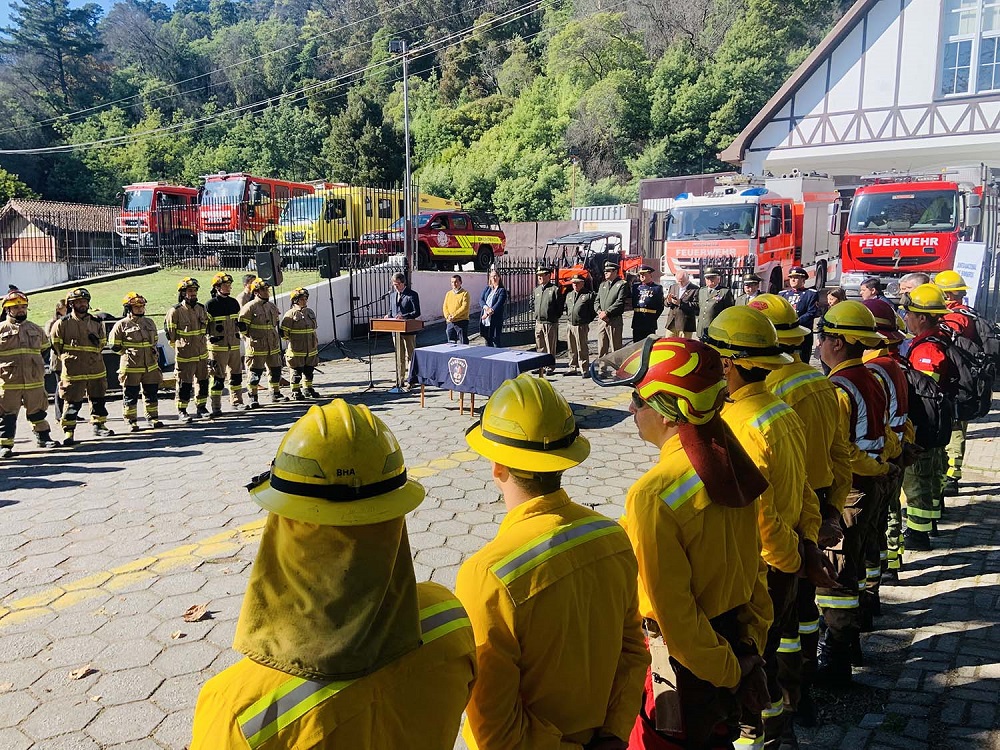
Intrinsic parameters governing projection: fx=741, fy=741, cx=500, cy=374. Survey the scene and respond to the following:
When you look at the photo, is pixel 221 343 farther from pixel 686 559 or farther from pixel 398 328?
pixel 686 559

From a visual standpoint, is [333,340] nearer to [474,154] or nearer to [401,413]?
[401,413]

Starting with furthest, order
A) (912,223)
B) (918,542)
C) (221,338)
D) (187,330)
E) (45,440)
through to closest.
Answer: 1. (912,223)
2. (221,338)
3. (187,330)
4. (45,440)
5. (918,542)

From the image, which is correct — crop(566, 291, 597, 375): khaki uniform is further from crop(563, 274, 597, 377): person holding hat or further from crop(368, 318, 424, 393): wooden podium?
crop(368, 318, 424, 393): wooden podium

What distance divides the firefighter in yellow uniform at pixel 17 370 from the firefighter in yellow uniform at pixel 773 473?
8.93 m

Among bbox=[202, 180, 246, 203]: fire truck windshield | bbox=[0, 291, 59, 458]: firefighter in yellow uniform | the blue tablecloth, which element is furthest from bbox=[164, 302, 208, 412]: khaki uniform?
bbox=[202, 180, 246, 203]: fire truck windshield

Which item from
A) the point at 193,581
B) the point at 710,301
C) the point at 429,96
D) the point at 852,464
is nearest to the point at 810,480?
the point at 852,464

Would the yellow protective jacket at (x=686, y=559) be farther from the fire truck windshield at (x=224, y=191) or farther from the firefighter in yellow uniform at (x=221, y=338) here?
the fire truck windshield at (x=224, y=191)

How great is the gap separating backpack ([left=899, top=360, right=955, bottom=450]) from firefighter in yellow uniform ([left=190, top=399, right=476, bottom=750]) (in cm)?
501

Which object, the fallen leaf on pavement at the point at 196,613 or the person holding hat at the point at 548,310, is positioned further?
the person holding hat at the point at 548,310

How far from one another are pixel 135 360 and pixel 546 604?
9.90 m

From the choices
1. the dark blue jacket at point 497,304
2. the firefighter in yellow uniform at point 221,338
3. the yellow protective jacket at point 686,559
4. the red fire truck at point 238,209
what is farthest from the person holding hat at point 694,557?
the red fire truck at point 238,209

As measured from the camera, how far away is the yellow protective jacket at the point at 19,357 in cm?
912

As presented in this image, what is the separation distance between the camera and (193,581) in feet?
18.0

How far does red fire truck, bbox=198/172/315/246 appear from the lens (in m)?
25.0
